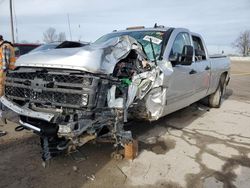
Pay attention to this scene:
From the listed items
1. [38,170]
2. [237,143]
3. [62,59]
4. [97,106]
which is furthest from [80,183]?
[237,143]

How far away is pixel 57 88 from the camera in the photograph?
3.38 m

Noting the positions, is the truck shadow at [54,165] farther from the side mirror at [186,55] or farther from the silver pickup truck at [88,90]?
the side mirror at [186,55]

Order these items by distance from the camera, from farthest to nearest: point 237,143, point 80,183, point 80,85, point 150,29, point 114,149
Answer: point 150,29, point 237,143, point 114,149, point 80,183, point 80,85

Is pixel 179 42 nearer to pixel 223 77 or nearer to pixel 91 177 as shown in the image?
pixel 91 177

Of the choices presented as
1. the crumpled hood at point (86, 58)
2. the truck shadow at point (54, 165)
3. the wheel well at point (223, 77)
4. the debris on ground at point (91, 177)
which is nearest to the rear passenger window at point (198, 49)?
the wheel well at point (223, 77)

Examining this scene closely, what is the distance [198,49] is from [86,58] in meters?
3.81

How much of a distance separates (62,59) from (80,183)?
1.54 m

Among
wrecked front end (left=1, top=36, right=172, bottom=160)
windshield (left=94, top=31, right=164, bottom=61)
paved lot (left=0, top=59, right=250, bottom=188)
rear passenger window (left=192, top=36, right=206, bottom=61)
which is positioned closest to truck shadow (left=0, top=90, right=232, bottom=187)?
paved lot (left=0, top=59, right=250, bottom=188)

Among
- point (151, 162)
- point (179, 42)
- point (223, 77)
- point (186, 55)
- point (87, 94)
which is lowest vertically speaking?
point (151, 162)

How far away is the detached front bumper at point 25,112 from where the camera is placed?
3305 mm

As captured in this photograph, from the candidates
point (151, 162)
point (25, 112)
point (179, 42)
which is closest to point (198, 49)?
point (179, 42)

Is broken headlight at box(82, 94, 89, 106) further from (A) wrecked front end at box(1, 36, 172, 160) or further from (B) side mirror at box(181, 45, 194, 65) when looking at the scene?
(B) side mirror at box(181, 45, 194, 65)

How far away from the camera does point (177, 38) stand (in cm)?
522

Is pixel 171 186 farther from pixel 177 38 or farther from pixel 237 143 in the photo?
pixel 177 38
